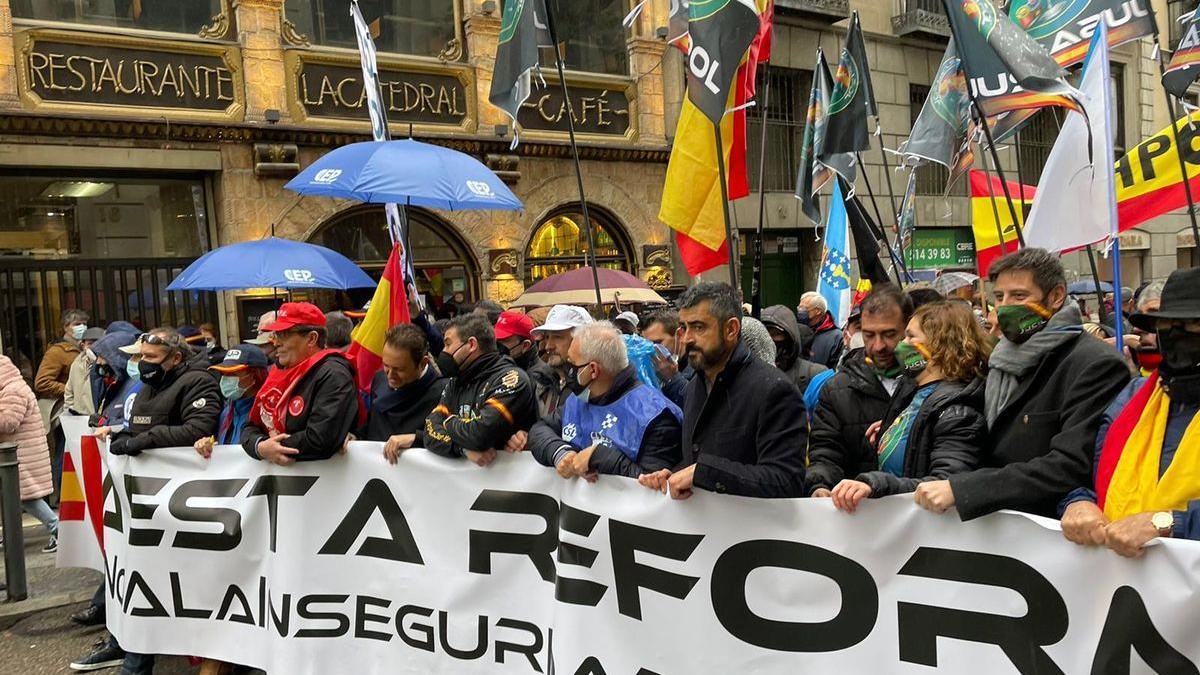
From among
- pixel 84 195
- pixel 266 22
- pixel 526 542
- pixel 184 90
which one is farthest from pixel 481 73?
pixel 526 542

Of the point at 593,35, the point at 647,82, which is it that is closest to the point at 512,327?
the point at 647,82

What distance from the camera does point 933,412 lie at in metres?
3.02

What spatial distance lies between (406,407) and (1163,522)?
11.0ft

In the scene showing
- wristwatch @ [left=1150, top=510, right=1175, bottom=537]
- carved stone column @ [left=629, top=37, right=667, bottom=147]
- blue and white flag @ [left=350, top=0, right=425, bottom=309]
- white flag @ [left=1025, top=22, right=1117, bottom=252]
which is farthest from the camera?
carved stone column @ [left=629, top=37, right=667, bottom=147]

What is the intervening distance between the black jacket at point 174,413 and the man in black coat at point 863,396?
323 cm

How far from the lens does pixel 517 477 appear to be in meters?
3.88

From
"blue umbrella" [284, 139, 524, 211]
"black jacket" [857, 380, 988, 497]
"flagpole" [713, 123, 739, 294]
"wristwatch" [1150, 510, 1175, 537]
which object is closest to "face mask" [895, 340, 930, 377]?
"black jacket" [857, 380, 988, 497]

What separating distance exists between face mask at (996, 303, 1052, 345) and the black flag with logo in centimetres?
211

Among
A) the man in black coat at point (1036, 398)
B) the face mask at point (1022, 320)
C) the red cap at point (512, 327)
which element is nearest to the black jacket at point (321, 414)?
the red cap at point (512, 327)

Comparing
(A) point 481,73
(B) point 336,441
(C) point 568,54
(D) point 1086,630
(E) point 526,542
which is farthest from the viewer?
(C) point 568,54

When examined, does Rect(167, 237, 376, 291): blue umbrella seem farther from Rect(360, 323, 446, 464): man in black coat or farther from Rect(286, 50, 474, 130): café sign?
Rect(286, 50, 474, 130): café sign

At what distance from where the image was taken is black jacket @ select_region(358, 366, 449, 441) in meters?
4.63

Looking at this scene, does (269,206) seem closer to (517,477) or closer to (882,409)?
(517,477)

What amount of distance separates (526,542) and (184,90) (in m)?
9.52
